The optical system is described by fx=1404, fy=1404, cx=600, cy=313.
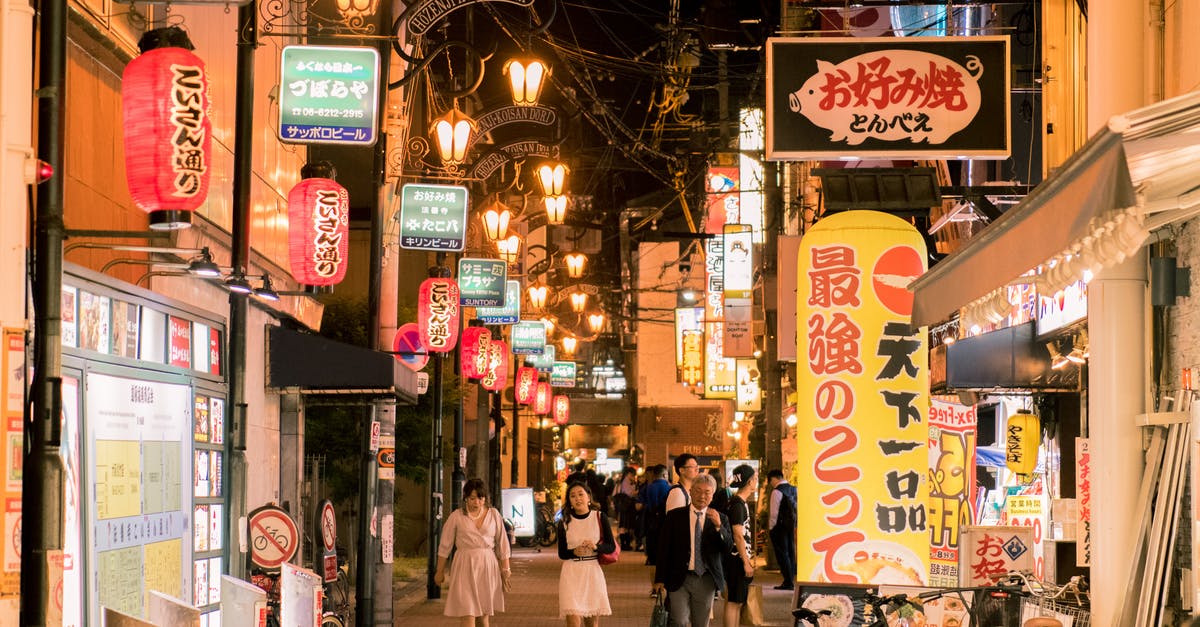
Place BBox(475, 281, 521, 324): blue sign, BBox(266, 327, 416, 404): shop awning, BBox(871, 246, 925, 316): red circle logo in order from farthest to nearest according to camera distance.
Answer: BBox(475, 281, 521, 324): blue sign < BBox(266, 327, 416, 404): shop awning < BBox(871, 246, 925, 316): red circle logo

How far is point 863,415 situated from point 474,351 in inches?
763

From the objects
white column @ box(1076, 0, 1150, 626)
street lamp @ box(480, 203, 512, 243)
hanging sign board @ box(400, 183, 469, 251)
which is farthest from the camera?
street lamp @ box(480, 203, 512, 243)

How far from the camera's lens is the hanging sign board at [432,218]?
2114 cm

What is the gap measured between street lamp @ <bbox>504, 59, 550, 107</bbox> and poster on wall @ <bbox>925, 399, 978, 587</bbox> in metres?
8.18

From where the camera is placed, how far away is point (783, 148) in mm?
11781

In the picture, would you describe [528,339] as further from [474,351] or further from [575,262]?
[474,351]

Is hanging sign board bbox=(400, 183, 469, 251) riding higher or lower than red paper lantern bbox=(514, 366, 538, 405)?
higher

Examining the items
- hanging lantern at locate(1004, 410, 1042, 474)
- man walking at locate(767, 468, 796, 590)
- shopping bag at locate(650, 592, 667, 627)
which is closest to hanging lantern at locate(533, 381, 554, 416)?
man walking at locate(767, 468, 796, 590)

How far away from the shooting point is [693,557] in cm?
1545

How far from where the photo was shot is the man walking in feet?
86.2

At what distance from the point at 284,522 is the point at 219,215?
3.66 meters

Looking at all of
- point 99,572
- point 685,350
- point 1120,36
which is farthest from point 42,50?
point 685,350

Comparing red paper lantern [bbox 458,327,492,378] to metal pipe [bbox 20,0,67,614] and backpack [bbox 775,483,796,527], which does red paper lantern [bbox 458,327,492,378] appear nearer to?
backpack [bbox 775,483,796,527]

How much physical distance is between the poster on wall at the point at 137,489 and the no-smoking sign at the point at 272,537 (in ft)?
2.41
